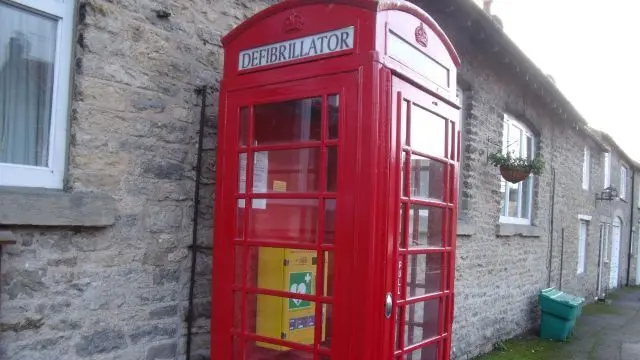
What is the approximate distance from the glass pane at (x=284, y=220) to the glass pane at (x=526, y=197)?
842cm

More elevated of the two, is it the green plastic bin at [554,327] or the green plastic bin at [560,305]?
the green plastic bin at [560,305]

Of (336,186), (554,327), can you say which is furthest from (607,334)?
(336,186)

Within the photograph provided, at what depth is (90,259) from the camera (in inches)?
128

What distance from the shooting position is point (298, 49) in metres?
3.26

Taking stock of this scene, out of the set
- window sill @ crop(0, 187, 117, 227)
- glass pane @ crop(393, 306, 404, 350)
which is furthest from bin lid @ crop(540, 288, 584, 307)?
window sill @ crop(0, 187, 117, 227)

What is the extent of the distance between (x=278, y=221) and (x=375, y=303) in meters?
0.86

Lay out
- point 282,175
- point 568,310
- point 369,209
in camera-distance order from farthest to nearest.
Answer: point 568,310, point 282,175, point 369,209

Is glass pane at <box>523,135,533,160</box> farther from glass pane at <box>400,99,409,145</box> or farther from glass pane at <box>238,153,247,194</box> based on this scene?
glass pane at <box>238,153,247,194</box>

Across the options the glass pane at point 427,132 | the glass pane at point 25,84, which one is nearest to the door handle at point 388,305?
the glass pane at point 427,132

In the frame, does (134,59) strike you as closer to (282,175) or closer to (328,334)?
(282,175)

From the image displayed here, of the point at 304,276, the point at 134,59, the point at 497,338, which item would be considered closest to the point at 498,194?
the point at 497,338

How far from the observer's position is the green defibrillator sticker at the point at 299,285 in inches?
134

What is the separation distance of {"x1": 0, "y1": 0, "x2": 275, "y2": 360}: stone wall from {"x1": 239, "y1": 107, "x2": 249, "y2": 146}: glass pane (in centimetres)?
58

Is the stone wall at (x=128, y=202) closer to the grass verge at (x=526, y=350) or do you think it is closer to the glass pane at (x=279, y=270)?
the glass pane at (x=279, y=270)
